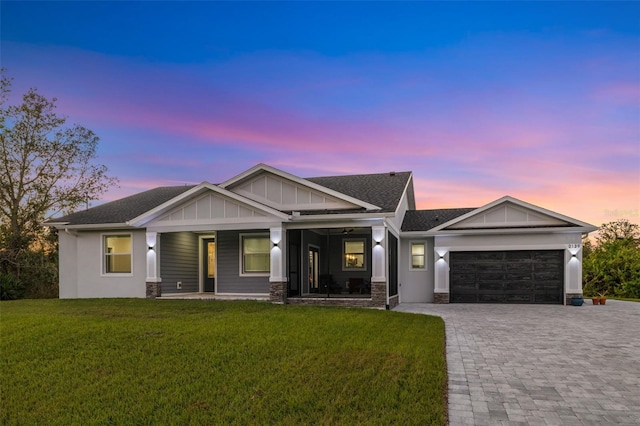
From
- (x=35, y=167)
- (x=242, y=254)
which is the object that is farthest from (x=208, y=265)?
(x=35, y=167)


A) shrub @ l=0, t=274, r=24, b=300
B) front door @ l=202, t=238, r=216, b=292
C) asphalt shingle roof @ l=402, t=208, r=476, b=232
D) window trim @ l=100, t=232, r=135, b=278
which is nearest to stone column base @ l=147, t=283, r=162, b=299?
window trim @ l=100, t=232, r=135, b=278

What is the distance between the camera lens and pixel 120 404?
5609mm

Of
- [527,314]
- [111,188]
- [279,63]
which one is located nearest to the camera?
[527,314]

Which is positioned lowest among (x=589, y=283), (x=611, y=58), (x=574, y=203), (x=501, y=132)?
(x=589, y=283)

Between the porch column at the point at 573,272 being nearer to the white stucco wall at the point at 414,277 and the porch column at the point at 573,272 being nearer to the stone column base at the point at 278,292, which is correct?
the white stucco wall at the point at 414,277

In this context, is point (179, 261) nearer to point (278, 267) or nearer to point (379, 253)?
point (278, 267)

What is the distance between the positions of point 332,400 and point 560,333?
730cm

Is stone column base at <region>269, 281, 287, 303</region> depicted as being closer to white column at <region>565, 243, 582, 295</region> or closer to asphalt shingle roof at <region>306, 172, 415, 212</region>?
asphalt shingle roof at <region>306, 172, 415, 212</region>

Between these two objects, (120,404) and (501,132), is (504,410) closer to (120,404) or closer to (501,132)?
(120,404)

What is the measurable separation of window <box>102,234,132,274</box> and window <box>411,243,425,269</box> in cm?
1165

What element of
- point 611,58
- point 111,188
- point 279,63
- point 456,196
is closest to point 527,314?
point 611,58

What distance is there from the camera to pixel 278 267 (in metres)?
15.2

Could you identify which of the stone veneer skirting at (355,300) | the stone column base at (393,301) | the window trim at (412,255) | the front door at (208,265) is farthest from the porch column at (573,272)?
the front door at (208,265)

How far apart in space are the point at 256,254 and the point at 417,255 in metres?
6.91
